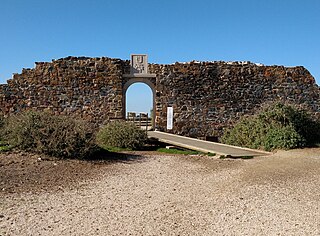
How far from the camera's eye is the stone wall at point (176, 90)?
52.0 ft

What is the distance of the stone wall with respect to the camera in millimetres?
15836

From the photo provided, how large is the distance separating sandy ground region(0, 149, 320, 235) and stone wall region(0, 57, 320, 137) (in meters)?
7.25

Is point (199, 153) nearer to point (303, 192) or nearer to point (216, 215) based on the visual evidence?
point (303, 192)

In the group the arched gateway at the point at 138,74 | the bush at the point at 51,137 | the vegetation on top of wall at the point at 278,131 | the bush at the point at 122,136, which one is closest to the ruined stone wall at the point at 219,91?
the arched gateway at the point at 138,74

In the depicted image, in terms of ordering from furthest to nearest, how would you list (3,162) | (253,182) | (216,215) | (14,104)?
(14,104), (3,162), (253,182), (216,215)

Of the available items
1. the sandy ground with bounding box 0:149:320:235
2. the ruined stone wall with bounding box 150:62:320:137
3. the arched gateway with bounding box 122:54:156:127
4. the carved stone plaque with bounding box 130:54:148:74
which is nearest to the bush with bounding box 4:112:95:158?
the sandy ground with bounding box 0:149:320:235

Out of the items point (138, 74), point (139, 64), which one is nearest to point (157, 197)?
point (138, 74)

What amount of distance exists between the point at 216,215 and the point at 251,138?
826 centimetres

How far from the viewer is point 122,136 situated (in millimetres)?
11781

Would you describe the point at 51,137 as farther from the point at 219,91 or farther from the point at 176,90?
the point at 219,91

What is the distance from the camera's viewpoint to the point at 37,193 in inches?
239

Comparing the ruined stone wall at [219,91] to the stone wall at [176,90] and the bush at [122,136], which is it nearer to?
the stone wall at [176,90]

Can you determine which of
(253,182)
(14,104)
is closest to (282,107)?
A: (253,182)

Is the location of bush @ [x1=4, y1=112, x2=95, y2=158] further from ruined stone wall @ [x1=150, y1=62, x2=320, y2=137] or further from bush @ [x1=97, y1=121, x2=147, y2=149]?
ruined stone wall @ [x1=150, y1=62, x2=320, y2=137]
